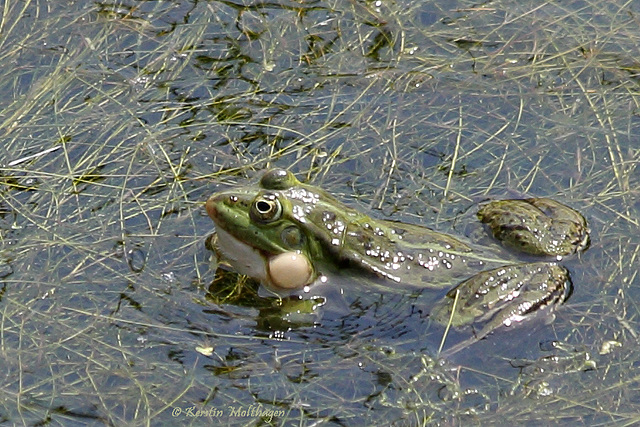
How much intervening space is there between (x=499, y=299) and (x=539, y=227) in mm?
560

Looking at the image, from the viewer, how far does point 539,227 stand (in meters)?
5.05

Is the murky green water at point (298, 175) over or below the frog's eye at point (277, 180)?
below

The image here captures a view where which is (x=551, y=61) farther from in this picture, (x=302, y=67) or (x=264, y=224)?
(x=264, y=224)

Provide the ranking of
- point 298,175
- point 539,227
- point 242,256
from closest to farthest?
A: point 242,256, point 539,227, point 298,175

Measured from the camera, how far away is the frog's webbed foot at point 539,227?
16.4 feet

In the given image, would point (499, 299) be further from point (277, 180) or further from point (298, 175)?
point (298, 175)

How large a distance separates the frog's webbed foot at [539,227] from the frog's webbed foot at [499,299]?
22 centimetres

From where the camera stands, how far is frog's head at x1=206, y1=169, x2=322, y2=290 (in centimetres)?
473

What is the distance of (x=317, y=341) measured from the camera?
15.5ft

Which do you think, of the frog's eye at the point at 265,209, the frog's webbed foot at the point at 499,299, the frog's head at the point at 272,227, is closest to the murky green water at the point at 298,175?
the frog's webbed foot at the point at 499,299

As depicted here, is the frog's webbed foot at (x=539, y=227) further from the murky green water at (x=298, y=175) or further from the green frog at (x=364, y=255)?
the murky green water at (x=298, y=175)

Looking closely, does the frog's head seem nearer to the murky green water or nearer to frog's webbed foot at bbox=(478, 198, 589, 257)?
the murky green water

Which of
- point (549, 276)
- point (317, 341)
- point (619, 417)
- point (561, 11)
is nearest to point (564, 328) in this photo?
point (549, 276)

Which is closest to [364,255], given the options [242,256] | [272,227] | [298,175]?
[272,227]
